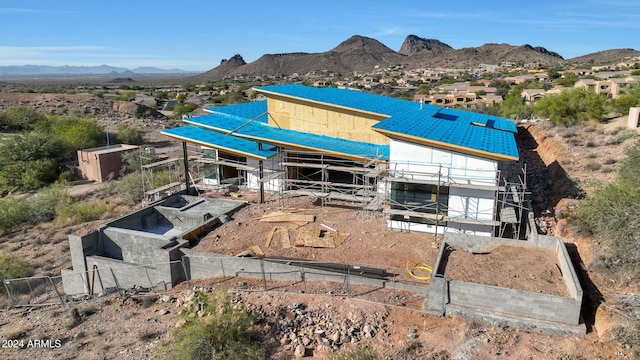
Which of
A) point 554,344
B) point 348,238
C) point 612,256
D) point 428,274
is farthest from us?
point 348,238

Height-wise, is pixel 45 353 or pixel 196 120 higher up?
pixel 196 120

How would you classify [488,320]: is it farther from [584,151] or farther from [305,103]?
[584,151]

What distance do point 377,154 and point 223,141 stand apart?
888cm

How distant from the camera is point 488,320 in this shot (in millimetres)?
12156

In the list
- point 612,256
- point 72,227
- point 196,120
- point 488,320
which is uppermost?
point 196,120

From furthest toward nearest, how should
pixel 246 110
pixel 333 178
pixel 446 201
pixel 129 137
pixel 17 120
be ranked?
pixel 17 120, pixel 129 137, pixel 246 110, pixel 333 178, pixel 446 201

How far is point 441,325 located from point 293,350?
13.8 ft

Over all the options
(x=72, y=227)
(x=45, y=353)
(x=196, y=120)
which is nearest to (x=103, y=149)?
(x=72, y=227)

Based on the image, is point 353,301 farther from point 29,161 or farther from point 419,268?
point 29,161

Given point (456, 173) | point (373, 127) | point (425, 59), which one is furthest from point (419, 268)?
point (425, 59)

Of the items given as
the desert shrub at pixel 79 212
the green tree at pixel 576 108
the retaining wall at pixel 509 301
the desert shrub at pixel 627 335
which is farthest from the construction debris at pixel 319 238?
the green tree at pixel 576 108

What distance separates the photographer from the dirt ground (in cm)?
1124

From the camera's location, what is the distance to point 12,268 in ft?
61.7

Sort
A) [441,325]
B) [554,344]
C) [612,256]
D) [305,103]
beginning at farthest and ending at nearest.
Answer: [305,103]
[612,256]
[441,325]
[554,344]
